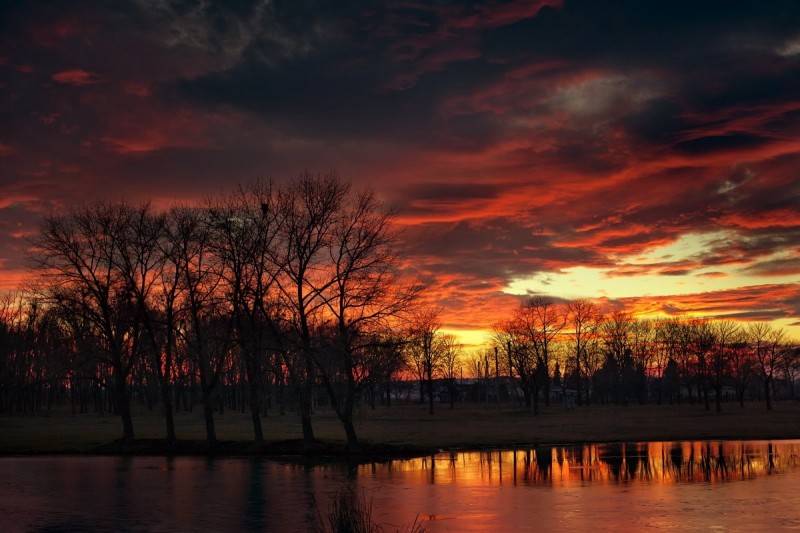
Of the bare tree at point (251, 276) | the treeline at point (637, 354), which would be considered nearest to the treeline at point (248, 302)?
the bare tree at point (251, 276)

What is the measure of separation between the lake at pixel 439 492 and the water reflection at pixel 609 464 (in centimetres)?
8

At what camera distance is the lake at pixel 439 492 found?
23734 millimetres

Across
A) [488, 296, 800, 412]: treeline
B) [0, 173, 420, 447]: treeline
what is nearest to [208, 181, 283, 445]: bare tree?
[0, 173, 420, 447]: treeline

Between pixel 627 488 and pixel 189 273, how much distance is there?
35.0 meters

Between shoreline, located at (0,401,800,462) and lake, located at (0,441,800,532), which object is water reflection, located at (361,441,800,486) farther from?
shoreline, located at (0,401,800,462)

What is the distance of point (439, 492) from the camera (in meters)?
30.7

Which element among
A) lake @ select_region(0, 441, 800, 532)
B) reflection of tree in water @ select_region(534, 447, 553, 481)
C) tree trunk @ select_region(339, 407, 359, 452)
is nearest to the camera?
lake @ select_region(0, 441, 800, 532)

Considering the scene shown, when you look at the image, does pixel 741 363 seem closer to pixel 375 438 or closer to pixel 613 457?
pixel 375 438

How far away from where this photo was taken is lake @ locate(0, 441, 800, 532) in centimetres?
2373

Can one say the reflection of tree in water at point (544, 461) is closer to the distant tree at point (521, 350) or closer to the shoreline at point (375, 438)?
the shoreline at point (375, 438)

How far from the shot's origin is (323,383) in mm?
48844

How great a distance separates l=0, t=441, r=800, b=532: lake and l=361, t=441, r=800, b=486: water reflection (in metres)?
0.08

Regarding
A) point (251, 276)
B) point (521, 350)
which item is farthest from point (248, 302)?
point (521, 350)

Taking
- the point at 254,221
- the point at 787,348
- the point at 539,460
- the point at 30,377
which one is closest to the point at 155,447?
the point at 254,221
